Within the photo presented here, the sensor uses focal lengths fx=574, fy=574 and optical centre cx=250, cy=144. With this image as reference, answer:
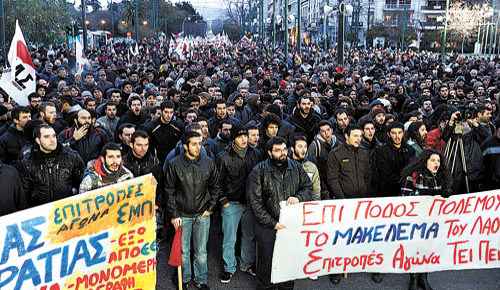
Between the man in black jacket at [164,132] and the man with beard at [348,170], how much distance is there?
254cm

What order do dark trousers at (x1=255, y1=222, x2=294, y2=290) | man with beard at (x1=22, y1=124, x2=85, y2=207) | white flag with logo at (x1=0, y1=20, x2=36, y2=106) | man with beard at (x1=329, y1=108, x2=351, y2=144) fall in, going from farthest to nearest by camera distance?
white flag with logo at (x1=0, y1=20, x2=36, y2=106), man with beard at (x1=329, y1=108, x2=351, y2=144), dark trousers at (x1=255, y1=222, x2=294, y2=290), man with beard at (x1=22, y1=124, x2=85, y2=207)

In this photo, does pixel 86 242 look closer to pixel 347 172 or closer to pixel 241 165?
pixel 241 165

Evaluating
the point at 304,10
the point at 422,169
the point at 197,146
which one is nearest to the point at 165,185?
the point at 197,146

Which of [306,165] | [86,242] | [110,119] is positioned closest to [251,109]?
[110,119]

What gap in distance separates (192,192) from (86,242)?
1192 millimetres

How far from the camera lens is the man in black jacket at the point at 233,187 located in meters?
5.87

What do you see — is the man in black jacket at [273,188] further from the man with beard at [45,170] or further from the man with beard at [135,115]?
the man with beard at [135,115]

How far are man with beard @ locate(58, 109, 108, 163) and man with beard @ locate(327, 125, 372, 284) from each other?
2838 millimetres

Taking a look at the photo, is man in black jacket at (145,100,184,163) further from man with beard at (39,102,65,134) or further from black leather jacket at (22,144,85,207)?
black leather jacket at (22,144,85,207)

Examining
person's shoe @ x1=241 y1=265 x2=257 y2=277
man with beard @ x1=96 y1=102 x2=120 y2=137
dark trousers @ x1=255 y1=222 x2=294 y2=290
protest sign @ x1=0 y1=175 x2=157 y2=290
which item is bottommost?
person's shoe @ x1=241 y1=265 x2=257 y2=277

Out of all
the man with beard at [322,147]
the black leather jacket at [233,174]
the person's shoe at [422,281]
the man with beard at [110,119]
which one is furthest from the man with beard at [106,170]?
the man with beard at [110,119]

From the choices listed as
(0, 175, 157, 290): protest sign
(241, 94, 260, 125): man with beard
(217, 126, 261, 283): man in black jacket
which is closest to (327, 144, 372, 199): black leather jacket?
(217, 126, 261, 283): man in black jacket

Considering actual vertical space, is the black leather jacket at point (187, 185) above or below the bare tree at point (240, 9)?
below

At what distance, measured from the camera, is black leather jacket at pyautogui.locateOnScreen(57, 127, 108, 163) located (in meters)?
6.81
